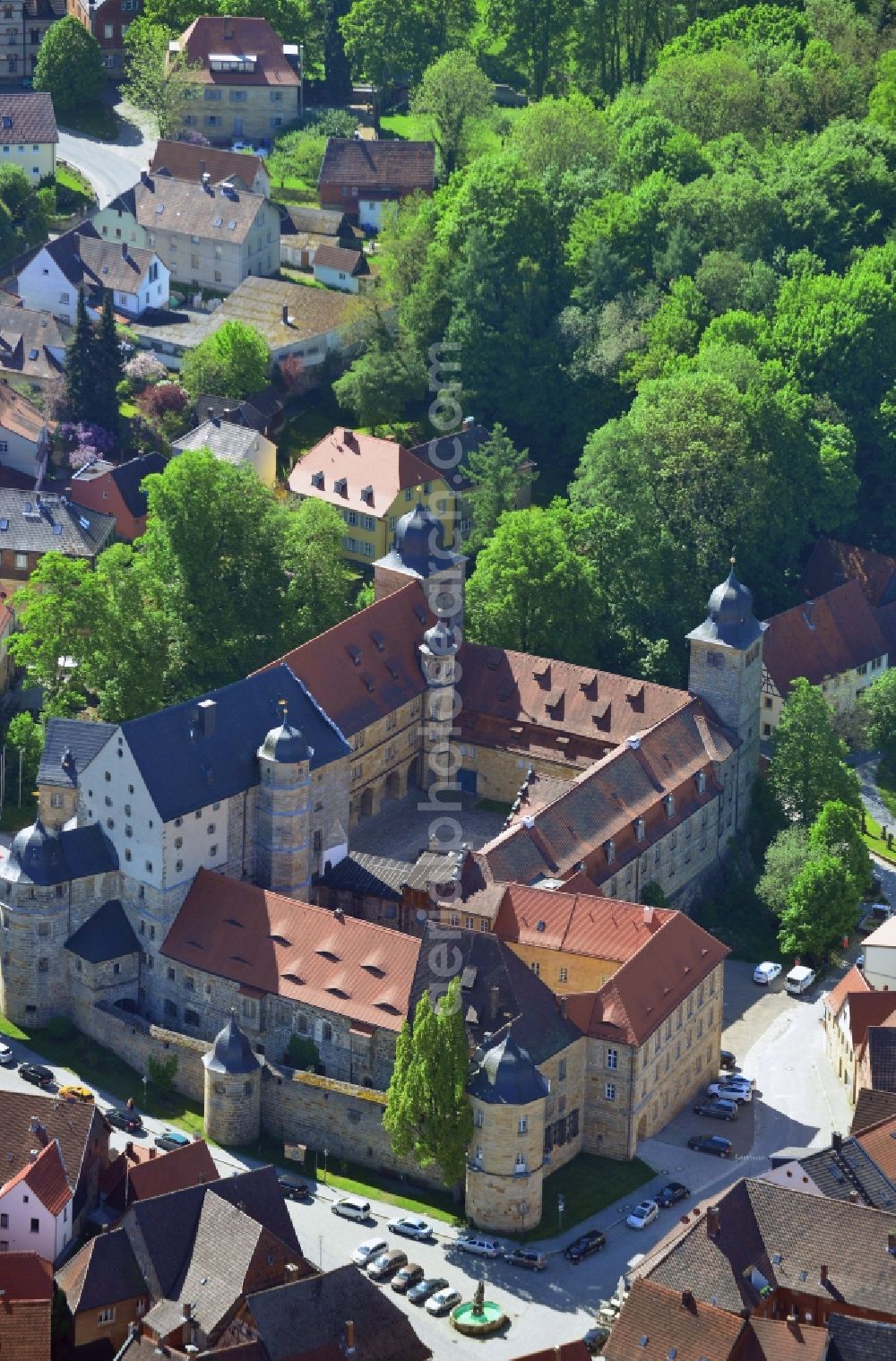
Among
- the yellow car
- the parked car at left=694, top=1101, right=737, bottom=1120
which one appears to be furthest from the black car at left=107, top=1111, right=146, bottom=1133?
the parked car at left=694, top=1101, right=737, bottom=1120

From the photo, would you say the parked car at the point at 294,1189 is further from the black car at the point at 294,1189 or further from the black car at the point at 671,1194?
the black car at the point at 671,1194

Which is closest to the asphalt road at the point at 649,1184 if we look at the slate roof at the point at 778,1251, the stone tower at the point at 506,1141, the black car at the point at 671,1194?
the black car at the point at 671,1194

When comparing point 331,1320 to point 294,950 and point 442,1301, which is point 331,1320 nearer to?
point 442,1301

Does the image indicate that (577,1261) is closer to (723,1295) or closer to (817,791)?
(723,1295)

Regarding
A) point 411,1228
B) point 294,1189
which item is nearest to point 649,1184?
point 411,1228

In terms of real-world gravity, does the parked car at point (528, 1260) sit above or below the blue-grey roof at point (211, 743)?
below
